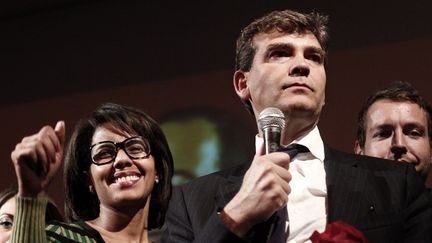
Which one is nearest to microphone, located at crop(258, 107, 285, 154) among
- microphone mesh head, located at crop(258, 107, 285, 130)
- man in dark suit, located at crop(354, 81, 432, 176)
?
microphone mesh head, located at crop(258, 107, 285, 130)

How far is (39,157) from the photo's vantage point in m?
2.03

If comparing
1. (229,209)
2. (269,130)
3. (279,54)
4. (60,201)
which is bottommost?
(60,201)

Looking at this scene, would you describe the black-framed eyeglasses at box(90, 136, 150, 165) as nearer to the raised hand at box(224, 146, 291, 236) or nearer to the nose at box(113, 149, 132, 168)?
the nose at box(113, 149, 132, 168)

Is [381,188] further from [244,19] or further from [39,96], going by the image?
[39,96]

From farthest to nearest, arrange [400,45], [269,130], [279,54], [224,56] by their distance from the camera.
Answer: [224,56], [400,45], [279,54], [269,130]

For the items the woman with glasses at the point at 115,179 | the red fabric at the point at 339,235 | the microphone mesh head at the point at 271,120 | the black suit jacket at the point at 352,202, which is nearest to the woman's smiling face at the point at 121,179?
the woman with glasses at the point at 115,179

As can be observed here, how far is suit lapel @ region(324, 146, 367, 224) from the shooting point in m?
2.33

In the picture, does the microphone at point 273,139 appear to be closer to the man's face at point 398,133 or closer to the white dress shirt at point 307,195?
the white dress shirt at point 307,195

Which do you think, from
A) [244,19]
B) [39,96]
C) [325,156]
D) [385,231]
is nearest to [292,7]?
[244,19]

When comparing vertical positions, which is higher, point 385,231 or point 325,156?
point 325,156

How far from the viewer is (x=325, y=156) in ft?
8.30

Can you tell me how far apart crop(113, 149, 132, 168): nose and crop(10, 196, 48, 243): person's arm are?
1.75 ft

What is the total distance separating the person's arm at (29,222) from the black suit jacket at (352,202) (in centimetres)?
40

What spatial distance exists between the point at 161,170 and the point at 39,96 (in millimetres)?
1849
